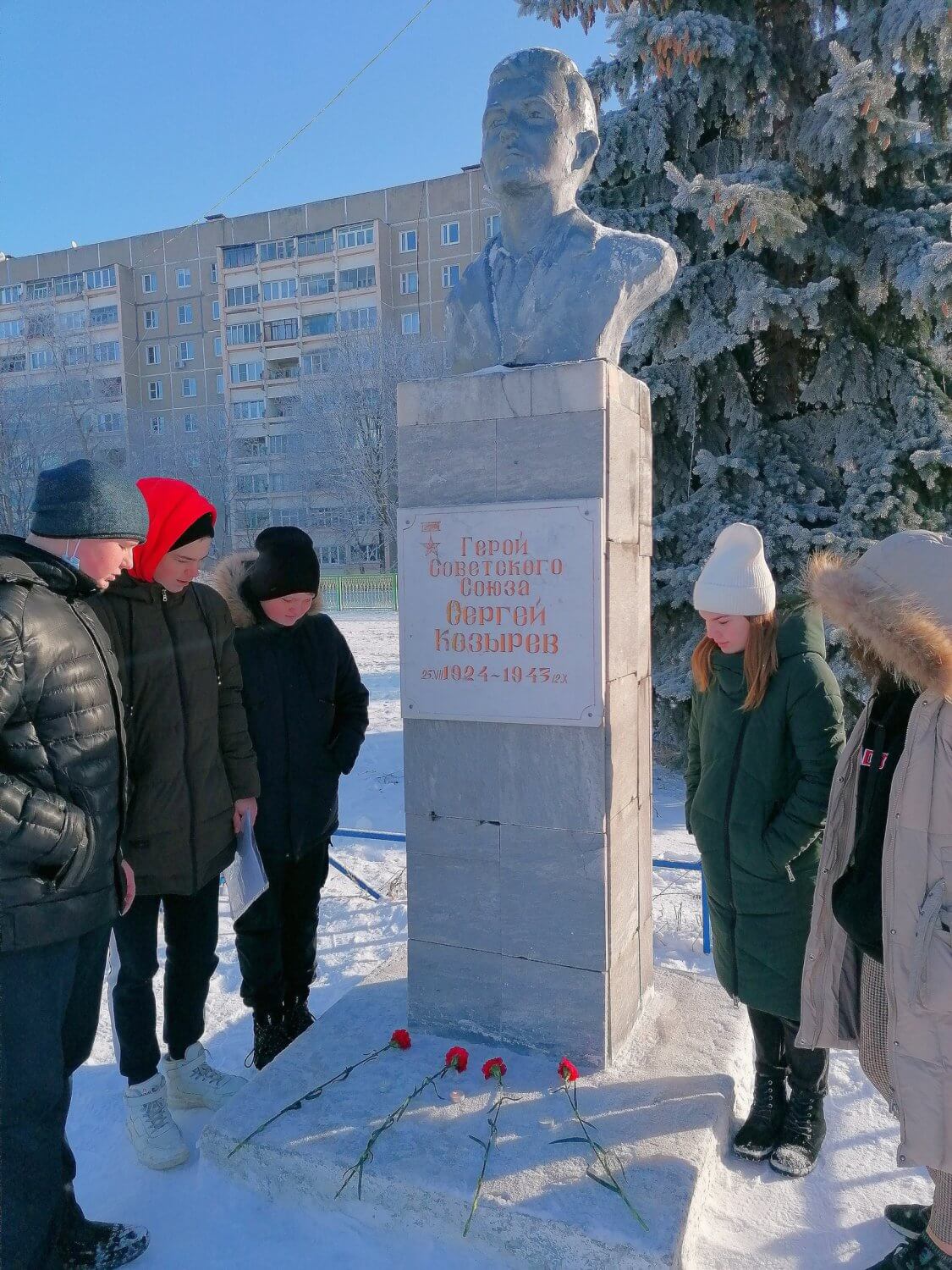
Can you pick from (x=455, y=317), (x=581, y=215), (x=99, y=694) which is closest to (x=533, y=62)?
(x=581, y=215)

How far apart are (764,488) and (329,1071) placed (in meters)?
5.17

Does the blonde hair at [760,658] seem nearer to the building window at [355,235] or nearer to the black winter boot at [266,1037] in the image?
the black winter boot at [266,1037]

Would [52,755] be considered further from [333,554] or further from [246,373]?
[246,373]

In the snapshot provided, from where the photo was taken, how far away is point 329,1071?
2.69m

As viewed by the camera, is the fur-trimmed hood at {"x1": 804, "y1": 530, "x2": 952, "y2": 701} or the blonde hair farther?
the blonde hair

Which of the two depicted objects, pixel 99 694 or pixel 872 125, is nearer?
pixel 99 694

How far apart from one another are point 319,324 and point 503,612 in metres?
40.9

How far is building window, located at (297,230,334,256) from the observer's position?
39125mm

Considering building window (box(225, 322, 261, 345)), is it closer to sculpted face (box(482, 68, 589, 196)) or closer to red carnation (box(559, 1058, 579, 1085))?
sculpted face (box(482, 68, 589, 196))

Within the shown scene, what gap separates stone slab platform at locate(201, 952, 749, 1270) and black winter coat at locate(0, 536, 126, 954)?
0.89m

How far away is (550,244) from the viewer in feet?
9.27

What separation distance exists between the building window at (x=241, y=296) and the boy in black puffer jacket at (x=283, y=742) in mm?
41705

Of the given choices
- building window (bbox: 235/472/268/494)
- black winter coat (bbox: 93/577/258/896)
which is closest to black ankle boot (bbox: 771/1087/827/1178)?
black winter coat (bbox: 93/577/258/896)

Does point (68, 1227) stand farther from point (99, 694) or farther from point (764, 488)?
point (764, 488)
